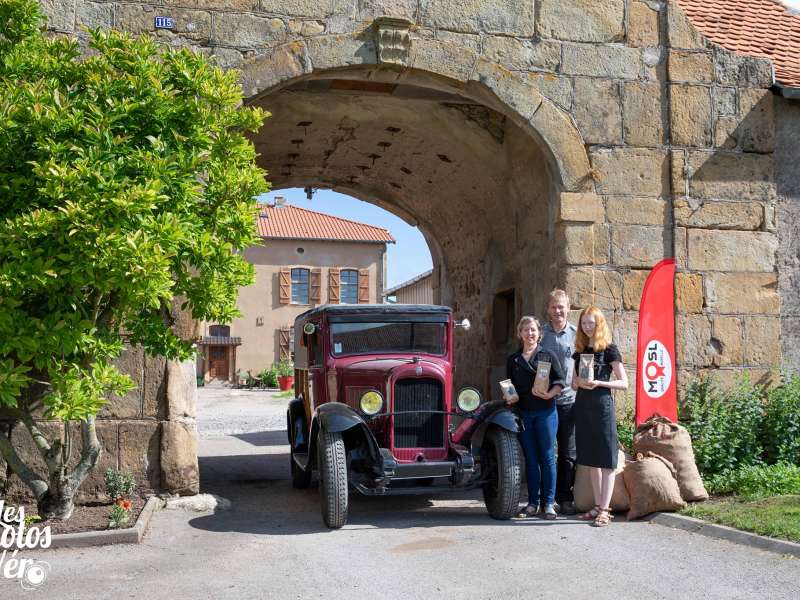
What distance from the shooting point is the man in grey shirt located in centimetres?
Result: 693

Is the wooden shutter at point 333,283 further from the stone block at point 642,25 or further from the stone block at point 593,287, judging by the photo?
the stone block at point 593,287

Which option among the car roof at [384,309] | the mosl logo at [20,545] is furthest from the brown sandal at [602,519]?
the mosl logo at [20,545]

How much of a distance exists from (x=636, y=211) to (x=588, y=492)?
3.22 meters

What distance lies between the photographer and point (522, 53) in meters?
8.59

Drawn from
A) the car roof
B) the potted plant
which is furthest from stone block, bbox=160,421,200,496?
the potted plant

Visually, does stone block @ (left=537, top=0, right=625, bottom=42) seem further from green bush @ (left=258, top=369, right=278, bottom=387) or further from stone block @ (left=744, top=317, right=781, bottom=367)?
green bush @ (left=258, top=369, right=278, bottom=387)

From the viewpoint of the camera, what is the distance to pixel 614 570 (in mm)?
5078

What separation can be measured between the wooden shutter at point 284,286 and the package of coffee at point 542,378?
30974 mm

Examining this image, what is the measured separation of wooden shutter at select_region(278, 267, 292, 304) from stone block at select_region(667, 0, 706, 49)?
29200 mm

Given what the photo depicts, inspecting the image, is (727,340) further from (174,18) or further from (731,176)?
(174,18)

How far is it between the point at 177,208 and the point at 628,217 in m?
4.66

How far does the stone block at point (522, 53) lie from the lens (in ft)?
27.9

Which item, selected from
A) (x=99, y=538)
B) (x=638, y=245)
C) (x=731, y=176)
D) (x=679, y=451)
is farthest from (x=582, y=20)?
(x=99, y=538)

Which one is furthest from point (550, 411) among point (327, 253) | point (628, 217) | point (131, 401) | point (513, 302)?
point (327, 253)
